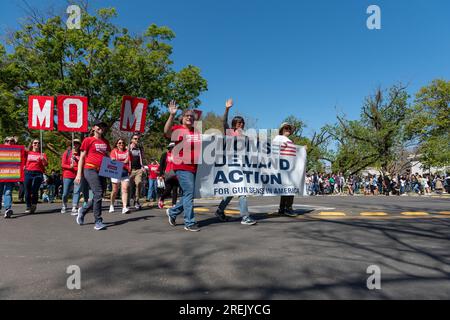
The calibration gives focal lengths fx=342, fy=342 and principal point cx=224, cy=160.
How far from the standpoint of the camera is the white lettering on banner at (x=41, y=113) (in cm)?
1098

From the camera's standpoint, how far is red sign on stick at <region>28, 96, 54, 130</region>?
35.9 ft

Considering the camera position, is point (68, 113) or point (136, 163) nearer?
point (136, 163)

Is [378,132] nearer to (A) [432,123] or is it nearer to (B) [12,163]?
(A) [432,123]

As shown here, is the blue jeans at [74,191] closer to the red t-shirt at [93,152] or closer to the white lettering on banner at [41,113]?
the red t-shirt at [93,152]

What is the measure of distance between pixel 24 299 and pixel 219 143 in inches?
188

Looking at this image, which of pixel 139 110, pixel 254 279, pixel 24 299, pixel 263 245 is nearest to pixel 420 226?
pixel 263 245

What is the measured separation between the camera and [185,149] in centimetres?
599

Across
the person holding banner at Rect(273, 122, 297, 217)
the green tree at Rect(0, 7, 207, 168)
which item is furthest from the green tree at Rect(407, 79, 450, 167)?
the person holding banner at Rect(273, 122, 297, 217)

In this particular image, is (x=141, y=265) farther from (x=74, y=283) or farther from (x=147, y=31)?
(x=147, y=31)

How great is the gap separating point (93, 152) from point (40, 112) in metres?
5.97

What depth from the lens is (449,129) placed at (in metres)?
42.3

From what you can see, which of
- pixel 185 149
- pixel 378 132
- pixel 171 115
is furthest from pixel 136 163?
pixel 378 132

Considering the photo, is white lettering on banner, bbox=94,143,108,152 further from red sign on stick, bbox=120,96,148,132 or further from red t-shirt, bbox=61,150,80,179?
red sign on stick, bbox=120,96,148,132

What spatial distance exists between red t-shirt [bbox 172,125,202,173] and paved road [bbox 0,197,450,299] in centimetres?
113
